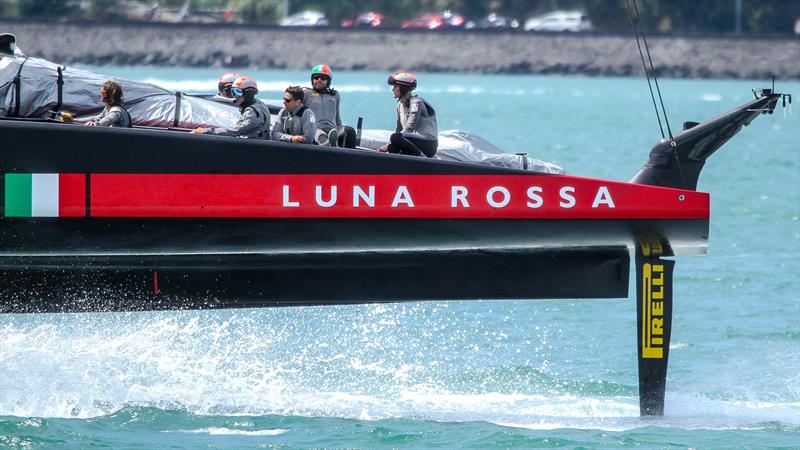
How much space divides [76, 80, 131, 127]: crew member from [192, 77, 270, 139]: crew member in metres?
0.47

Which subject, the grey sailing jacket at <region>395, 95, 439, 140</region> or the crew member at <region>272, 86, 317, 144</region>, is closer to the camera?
the crew member at <region>272, 86, 317, 144</region>

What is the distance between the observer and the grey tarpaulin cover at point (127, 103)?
955 centimetres

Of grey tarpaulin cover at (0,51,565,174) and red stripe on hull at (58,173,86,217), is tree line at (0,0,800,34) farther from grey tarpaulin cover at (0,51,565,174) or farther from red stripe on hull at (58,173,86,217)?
red stripe on hull at (58,173,86,217)

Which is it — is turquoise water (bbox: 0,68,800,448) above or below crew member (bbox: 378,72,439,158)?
below

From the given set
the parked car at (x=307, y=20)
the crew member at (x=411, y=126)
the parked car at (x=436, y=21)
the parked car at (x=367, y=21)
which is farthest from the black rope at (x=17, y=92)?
the parked car at (x=436, y=21)

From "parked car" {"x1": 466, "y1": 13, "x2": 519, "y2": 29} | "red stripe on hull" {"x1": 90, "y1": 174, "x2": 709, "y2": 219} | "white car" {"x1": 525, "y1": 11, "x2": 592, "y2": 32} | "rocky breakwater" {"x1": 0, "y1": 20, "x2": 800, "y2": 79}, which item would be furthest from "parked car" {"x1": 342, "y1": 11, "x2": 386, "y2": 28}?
"red stripe on hull" {"x1": 90, "y1": 174, "x2": 709, "y2": 219}

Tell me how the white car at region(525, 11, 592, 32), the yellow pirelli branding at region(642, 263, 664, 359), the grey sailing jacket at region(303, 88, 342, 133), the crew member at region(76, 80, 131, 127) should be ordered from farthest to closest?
the white car at region(525, 11, 592, 32), the grey sailing jacket at region(303, 88, 342, 133), the yellow pirelli branding at region(642, 263, 664, 359), the crew member at region(76, 80, 131, 127)

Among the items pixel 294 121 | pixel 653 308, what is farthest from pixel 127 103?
pixel 653 308

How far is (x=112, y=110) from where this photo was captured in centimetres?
942

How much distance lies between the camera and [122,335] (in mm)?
10883

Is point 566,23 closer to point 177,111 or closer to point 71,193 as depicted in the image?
point 177,111

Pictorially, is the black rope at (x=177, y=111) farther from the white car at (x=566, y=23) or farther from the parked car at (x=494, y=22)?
the parked car at (x=494, y=22)

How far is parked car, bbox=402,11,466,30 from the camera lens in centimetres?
9212

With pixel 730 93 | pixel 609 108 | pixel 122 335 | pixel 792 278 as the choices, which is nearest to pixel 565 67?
pixel 730 93
